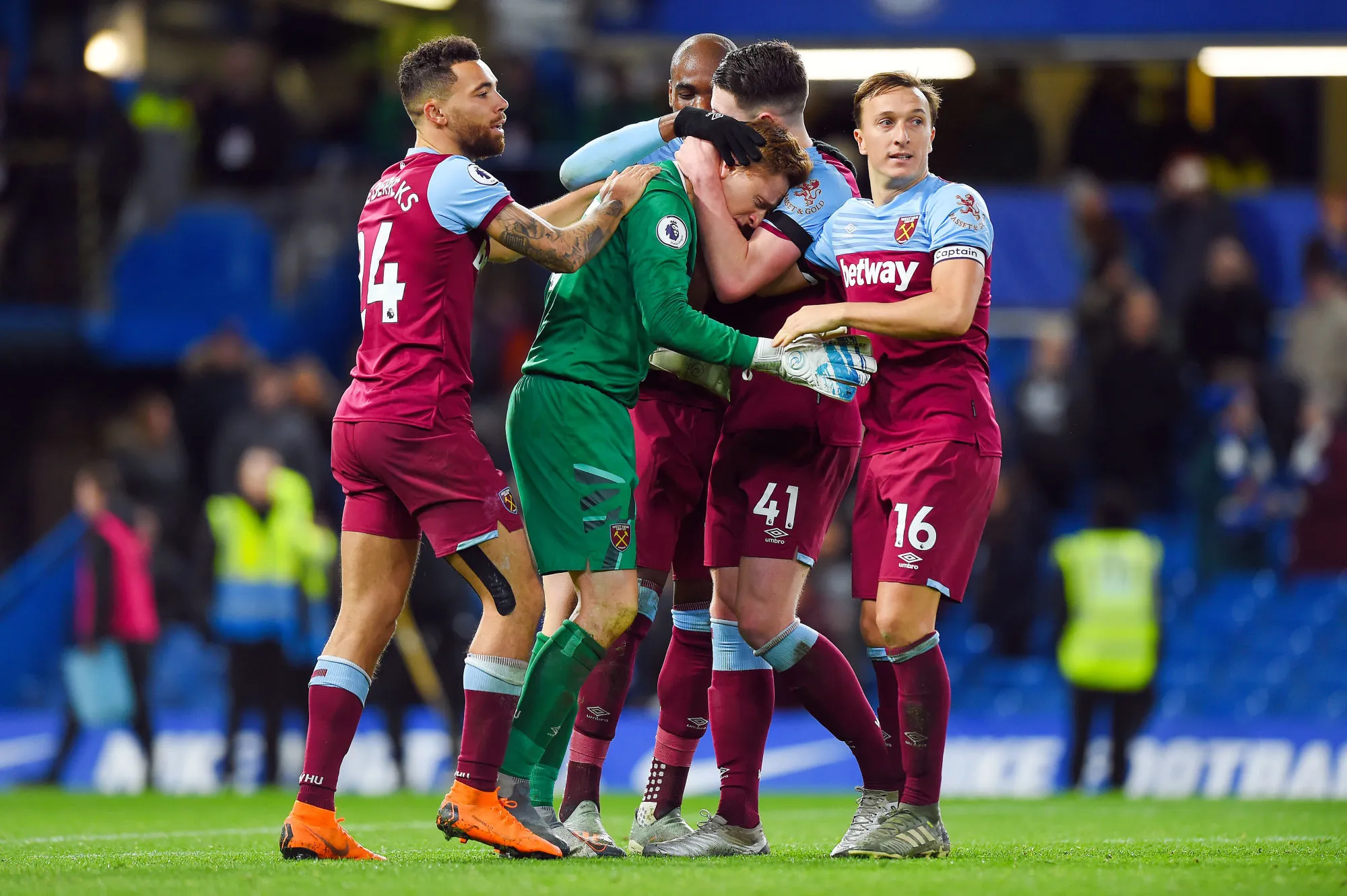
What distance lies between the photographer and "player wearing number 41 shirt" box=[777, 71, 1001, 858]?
567cm

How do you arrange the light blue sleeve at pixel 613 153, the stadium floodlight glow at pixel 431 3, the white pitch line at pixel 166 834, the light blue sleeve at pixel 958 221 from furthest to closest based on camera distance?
the stadium floodlight glow at pixel 431 3, the white pitch line at pixel 166 834, the light blue sleeve at pixel 613 153, the light blue sleeve at pixel 958 221

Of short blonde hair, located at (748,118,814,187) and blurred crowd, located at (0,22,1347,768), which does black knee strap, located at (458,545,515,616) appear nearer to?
short blonde hair, located at (748,118,814,187)

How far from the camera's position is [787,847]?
251 inches

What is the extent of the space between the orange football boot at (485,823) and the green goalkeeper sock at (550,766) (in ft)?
0.48

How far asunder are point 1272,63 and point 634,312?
1358 centimetres

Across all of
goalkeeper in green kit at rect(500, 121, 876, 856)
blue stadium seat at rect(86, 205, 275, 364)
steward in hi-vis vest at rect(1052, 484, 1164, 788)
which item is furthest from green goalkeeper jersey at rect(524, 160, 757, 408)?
blue stadium seat at rect(86, 205, 275, 364)

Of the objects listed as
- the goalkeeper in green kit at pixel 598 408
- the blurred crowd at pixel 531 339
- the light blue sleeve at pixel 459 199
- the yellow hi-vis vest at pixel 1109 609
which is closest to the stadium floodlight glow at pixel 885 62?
the blurred crowd at pixel 531 339

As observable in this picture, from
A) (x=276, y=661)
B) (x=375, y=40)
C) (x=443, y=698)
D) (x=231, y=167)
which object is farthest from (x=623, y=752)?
(x=375, y=40)

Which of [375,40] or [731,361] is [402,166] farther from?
[375,40]

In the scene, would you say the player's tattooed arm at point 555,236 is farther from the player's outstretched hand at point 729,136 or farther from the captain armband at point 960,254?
the captain armband at point 960,254

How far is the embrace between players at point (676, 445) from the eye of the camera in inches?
219

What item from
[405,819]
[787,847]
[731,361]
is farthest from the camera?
[405,819]

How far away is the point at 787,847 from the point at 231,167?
12.8 metres

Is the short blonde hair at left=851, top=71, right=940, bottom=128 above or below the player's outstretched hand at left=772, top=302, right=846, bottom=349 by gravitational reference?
above
